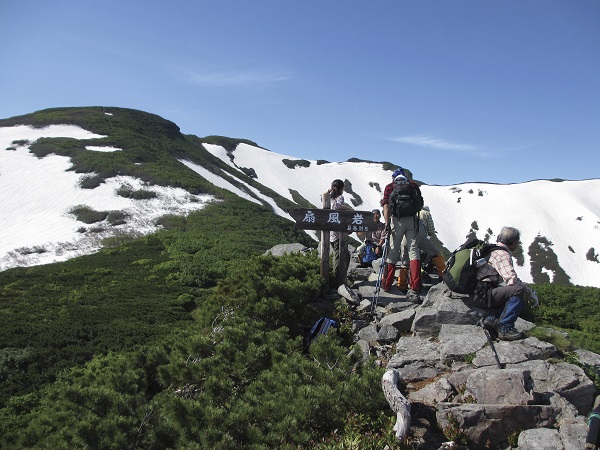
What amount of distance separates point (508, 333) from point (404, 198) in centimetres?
313

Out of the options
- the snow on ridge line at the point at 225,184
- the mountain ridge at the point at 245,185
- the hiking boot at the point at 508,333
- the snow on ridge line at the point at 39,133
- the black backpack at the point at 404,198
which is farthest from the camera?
the snow on ridge line at the point at 225,184

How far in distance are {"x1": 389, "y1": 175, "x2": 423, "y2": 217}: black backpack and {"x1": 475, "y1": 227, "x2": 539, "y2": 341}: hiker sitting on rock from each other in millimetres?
2089

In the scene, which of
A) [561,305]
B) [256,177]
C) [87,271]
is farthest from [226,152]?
[561,305]

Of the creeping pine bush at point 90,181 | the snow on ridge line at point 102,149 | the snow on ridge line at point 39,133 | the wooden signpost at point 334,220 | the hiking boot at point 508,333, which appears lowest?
the hiking boot at point 508,333

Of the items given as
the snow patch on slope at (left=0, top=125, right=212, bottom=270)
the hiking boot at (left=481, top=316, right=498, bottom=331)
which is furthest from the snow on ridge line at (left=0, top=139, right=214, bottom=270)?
the hiking boot at (left=481, top=316, right=498, bottom=331)

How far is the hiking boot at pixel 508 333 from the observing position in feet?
20.4

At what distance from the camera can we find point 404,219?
28.3 ft

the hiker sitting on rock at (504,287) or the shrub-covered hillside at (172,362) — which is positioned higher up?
the hiker sitting on rock at (504,287)

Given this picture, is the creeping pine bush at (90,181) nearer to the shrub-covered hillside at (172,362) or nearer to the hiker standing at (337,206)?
the shrub-covered hillside at (172,362)

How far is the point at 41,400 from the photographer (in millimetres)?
7316

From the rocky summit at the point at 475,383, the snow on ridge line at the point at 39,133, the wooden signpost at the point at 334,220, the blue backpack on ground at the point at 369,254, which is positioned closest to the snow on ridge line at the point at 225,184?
the snow on ridge line at the point at 39,133

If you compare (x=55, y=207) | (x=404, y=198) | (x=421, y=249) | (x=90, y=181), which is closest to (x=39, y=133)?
(x=90, y=181)

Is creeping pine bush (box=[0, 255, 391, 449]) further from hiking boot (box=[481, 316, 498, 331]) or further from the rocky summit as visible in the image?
hiking boot (box=[481, 316, 498, 331])

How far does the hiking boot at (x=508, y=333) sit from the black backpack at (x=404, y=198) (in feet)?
9.24
